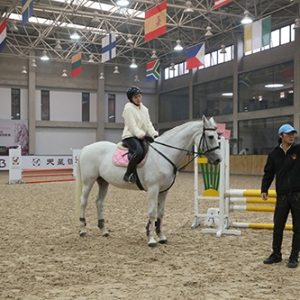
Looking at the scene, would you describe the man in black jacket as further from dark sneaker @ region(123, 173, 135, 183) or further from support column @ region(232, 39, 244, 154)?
support column @ region(232, 39, 244, 154)

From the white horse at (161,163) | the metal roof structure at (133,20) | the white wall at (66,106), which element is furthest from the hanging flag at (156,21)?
the white wall at (66,106)

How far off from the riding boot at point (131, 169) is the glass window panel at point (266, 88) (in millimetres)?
17260

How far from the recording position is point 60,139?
94.0 feet

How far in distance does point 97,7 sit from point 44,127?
35.8 feet

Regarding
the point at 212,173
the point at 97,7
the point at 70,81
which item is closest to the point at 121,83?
the point at 70,81

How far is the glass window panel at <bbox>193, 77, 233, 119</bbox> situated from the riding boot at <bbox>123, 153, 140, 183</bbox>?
19513 millimetres

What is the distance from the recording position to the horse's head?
17.7ft

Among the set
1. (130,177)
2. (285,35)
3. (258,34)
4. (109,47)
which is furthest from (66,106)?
(130,177)

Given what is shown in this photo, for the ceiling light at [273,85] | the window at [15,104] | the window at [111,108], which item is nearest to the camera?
the ceiling light at [273,85]

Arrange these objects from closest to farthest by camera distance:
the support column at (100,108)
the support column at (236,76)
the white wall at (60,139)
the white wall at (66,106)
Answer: the support column at (236,76)
the white wall at (60,139)
the white wall at (66,106)
the support column at (100,108)

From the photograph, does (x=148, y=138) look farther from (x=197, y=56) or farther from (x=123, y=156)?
(x=197, y=56)

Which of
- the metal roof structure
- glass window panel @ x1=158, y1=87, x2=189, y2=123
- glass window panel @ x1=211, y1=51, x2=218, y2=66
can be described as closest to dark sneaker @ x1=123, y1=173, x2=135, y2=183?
the metal roof structure

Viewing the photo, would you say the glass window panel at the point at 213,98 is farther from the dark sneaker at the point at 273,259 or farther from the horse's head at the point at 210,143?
the dark sneaker at the point at 273,259

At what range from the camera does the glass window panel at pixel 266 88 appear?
21031mm
